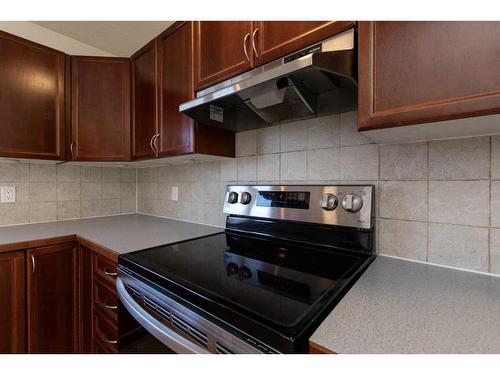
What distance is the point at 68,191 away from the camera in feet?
5.95

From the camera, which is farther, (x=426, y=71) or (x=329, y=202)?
(x=329, y=202)

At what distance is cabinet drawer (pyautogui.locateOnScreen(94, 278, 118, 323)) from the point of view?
1.06 metres

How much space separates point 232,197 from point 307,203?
1.47 ft

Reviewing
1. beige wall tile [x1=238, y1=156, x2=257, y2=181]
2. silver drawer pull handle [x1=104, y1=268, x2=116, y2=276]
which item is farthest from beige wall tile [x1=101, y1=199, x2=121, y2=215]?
beige wall tile [x1=238, y1=156, x2=257, y2=181]

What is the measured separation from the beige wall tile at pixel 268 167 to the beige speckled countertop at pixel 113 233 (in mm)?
436

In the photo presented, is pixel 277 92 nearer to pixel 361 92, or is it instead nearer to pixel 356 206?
pixel 361 92

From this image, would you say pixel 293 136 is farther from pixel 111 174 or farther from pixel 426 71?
pixel 111 174

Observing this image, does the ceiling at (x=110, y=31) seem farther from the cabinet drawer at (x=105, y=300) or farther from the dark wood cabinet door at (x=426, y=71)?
the cabinet drawer at (x=105, y=300)

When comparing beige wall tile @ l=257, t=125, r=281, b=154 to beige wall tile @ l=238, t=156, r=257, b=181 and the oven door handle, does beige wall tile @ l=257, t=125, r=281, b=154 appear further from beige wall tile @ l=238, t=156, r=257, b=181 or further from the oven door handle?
the oven door handle

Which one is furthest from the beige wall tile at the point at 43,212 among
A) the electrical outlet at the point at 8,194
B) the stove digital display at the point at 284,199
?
the stove digital display at the point at 284,199

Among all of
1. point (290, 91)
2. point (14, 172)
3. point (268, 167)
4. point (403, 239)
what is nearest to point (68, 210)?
point (14, 172)

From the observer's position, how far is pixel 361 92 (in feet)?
2.18

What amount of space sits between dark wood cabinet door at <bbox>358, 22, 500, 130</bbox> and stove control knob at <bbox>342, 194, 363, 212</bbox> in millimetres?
353

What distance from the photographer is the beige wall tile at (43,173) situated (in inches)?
65.5
